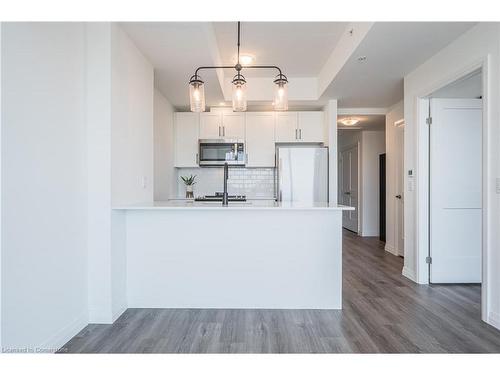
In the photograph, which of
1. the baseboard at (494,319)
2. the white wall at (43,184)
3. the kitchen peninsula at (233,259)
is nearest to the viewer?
the white wall at (43,184)

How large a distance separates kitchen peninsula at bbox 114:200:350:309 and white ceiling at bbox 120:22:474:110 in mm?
1467

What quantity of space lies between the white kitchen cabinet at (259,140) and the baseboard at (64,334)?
3.08 m

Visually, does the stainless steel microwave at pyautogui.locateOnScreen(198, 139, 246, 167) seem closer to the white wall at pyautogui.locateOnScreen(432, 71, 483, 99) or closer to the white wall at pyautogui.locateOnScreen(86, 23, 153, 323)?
the white wall at pyautogui.locateOnScreen(86, 23, 153, 323)

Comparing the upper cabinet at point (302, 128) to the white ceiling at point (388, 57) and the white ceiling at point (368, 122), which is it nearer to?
the white ceiling at point (388, 57)

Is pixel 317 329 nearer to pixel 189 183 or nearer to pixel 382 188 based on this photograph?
pixel 189 183

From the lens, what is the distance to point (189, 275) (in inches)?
103

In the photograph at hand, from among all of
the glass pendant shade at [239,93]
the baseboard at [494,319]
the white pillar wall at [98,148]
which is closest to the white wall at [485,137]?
the baseboard at [494,319]

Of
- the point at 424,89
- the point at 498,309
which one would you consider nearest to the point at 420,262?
the point at 498,309

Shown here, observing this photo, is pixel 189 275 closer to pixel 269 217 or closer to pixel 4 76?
pixel 269 217

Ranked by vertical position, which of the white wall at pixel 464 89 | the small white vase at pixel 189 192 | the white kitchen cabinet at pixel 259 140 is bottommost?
the small white vase at pixel 189 192

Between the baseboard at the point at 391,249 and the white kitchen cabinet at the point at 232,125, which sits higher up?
the white kitchen cabinet at the point at 232,125

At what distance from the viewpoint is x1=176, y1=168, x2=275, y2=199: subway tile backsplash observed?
16.4 feet

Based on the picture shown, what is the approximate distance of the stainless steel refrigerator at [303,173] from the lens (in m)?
4.42

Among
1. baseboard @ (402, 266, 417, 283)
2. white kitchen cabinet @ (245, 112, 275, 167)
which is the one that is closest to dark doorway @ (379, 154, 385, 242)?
baseboard @ (402, 266, 417, 283)
